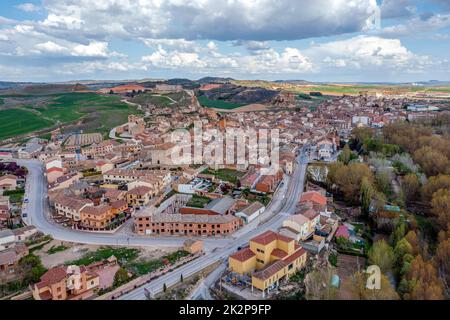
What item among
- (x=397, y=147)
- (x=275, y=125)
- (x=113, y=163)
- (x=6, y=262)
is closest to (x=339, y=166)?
(x=397, y=147)

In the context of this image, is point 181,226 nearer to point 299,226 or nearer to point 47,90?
point 299,226

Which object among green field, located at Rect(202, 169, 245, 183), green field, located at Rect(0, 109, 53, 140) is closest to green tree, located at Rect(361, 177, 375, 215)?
green field, located at Rect(202, 169, 245, 183)

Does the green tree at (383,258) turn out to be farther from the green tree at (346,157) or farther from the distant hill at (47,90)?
the distant hill at (47,90)

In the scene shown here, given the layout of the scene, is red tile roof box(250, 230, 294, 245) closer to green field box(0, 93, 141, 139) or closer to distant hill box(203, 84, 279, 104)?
green field box(0, 93, 141, 139)

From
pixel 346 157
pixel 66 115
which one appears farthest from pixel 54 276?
pixel 66 115

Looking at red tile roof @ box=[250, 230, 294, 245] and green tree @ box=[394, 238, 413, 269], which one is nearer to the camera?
green tree @ box=[394, 238, 413, 269]
